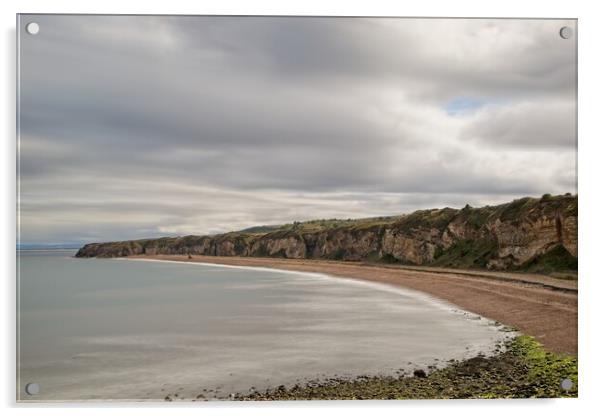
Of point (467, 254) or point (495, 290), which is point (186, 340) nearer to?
point (495, 290)

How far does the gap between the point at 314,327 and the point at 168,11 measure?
6548 millimetres

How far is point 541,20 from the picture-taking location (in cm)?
776

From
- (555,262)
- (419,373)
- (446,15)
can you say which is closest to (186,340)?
(419,373)

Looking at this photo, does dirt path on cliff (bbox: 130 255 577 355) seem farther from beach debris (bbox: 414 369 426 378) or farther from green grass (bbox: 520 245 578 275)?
beach debris (bbox: 414 369 426 378)

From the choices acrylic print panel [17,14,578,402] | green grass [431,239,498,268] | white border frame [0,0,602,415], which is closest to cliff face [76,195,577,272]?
green grass [431,239,498,268]

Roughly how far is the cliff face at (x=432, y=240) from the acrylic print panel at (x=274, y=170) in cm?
22

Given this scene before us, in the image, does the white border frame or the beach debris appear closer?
the beach debris

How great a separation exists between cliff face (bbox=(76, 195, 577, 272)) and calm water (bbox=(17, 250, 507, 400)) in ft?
3.64

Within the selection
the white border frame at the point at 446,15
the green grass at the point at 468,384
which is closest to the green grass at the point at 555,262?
the white border frame at the point at 446,15

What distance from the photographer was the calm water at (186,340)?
6930mm

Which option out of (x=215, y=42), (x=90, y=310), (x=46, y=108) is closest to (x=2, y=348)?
(x=90, y=310)

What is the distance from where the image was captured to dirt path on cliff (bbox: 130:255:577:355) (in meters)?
7.82

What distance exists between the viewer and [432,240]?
16484 mm

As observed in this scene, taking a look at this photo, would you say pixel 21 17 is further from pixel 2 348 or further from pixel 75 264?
pixel 2 348
